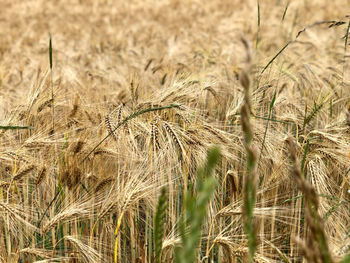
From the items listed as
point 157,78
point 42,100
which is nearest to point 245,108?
point 42,100

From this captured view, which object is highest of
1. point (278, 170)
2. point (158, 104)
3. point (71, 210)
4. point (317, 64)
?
point (317, 64)

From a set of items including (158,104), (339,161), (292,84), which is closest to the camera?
(339,161)

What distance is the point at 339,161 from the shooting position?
145cm

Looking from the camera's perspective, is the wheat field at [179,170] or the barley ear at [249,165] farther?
the wheat field at [179,170]

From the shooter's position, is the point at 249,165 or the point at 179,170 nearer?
the point at 249,165

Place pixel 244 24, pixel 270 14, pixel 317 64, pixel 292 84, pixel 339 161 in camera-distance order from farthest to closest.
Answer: pixel 270 14 < pixel 244 24 < pixel 317 64 < pixel 292 84 < pixel 339 161

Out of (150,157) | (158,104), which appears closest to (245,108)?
(150,157)

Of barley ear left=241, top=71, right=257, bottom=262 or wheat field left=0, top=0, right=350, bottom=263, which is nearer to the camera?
barley ear left=241, top=71, right=257, bottom=262

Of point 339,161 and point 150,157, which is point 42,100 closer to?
point 150,157

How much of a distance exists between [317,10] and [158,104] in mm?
8122

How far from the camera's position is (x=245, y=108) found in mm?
677

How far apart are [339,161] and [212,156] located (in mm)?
1101

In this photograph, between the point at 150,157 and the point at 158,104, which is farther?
the point at 158,104

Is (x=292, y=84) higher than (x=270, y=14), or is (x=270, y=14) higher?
(x=270, y=14)
